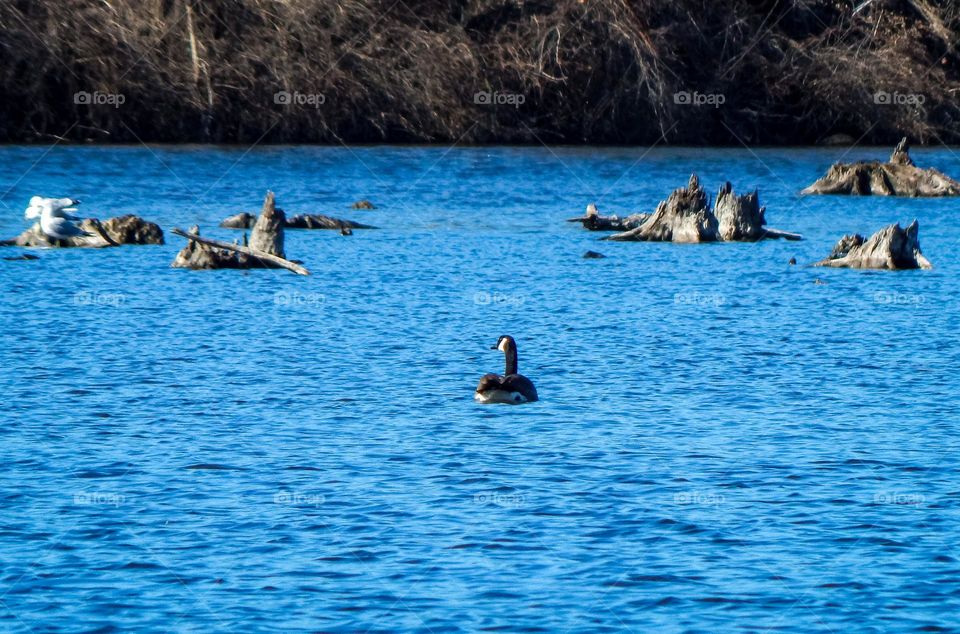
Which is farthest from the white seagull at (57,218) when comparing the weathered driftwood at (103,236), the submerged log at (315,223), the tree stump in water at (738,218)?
the tree stump in water at (738,218)

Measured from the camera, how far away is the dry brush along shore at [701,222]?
32.2 m

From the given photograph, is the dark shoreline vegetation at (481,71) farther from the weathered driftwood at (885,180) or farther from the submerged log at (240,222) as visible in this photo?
the submerged log at (240,222)

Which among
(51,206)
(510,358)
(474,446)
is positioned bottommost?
(474,446)

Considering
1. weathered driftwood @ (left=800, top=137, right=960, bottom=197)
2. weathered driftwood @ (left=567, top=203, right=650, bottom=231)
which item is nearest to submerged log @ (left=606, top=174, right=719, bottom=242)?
weathered driftwood @ (left=567, top=203, right=650, bottom=231)

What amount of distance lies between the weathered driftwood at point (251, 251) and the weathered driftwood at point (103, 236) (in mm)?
3441

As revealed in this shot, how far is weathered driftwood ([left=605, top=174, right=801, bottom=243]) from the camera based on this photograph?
32094 mm

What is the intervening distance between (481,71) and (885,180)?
20477 mm

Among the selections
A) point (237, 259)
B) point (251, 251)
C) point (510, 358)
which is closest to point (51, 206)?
point (237, 259)

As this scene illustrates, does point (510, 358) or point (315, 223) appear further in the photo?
point (315, 223)

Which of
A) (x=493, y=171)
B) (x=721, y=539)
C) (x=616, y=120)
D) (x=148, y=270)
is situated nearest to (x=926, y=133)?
(x=616, y=120)

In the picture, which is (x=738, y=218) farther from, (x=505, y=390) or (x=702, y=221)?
(x=505, y=390)

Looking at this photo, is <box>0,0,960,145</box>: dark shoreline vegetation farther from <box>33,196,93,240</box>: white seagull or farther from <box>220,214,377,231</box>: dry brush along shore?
<box>33,196,93,240</box>: white seagull

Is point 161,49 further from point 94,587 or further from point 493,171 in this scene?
point 94,587

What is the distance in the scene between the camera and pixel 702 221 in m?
32.6
